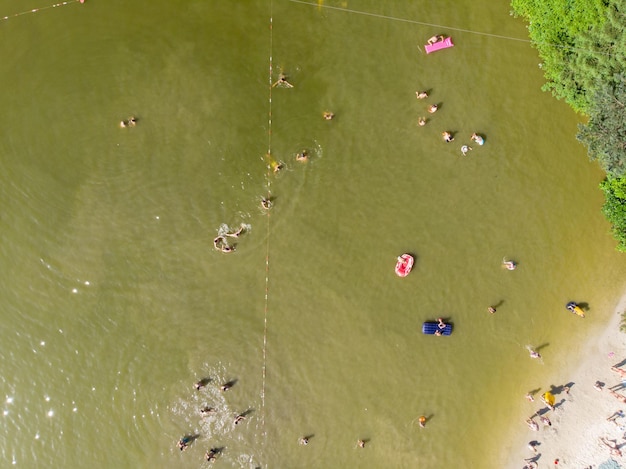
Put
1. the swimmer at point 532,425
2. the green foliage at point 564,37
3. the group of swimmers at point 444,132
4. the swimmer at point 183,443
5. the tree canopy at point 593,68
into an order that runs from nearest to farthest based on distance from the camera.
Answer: the tree canopy at point 593,68
the green foliage at point 564,37
the swimmer at point 183,443
the group of swimmers at point 444,132
the swimmer at point 532,425

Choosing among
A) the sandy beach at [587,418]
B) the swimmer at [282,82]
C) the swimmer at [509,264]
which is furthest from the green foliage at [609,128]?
the swimmer at [282,82]

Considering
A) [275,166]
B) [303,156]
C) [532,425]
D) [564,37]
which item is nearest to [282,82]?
[303,156]

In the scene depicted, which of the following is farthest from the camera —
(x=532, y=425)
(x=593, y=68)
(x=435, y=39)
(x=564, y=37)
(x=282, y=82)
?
(x=532, y=425)

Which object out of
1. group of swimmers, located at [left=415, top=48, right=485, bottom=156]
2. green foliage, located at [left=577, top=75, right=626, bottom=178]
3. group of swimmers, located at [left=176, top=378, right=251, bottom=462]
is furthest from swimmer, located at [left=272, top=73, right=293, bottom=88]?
group of swimmers, located at [left=176, top=378, right=251, bottom=462]

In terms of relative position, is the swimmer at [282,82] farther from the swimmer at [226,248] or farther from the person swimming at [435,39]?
the swimmer at [226,248]

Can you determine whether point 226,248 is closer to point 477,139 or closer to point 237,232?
point 237,232

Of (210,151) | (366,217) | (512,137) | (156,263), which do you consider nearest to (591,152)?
(512,137)
